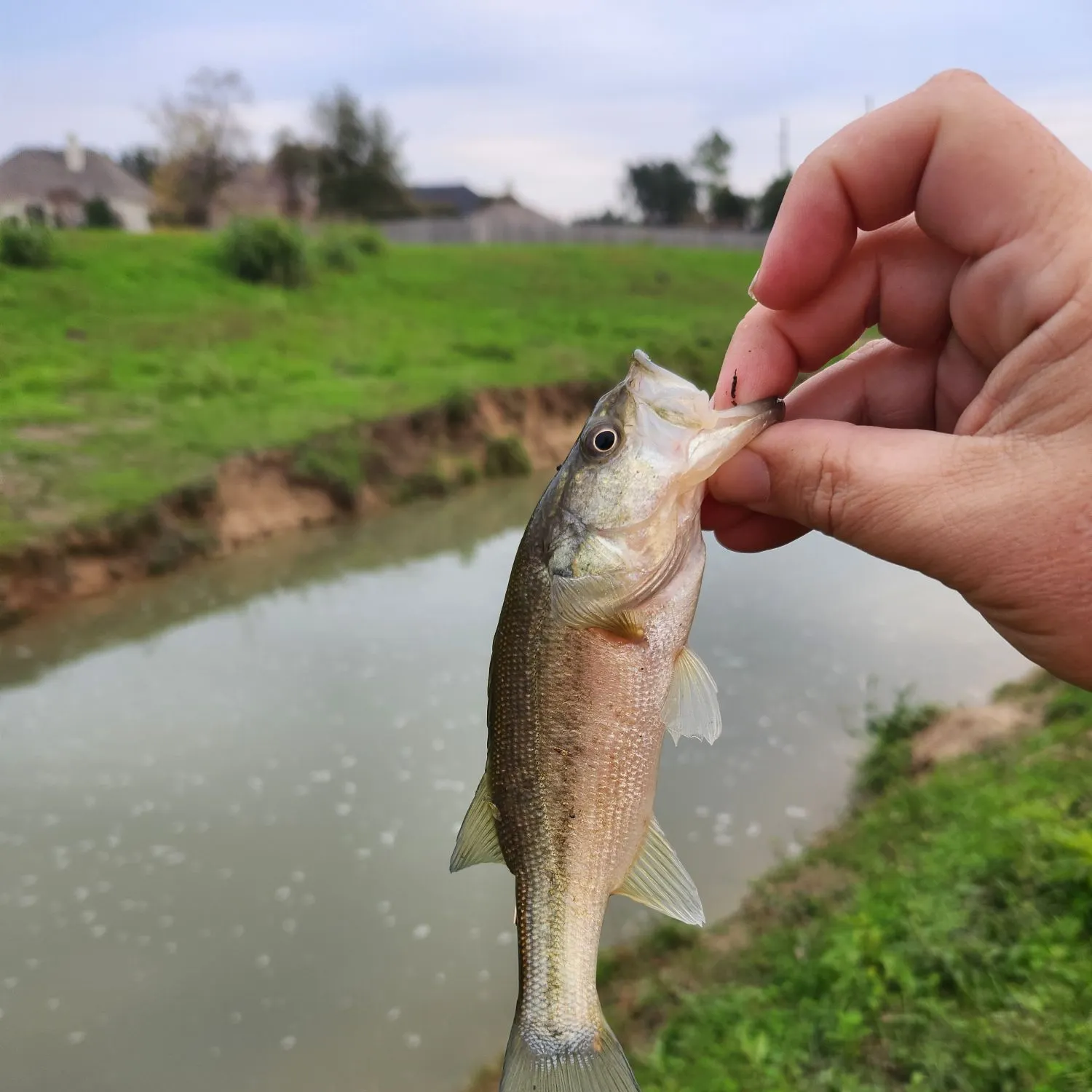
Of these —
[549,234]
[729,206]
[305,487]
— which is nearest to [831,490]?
[305,487]

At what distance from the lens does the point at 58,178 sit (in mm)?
47438

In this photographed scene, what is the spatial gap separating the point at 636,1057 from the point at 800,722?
167 inches

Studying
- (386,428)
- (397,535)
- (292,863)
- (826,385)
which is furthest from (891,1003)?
(386,428)

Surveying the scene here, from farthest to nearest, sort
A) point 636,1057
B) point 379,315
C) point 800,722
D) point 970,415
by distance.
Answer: point 379,315 < point 800,722 < point 636,1057 < point 970,415

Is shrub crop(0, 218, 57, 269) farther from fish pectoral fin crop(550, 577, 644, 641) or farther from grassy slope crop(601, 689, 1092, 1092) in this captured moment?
fish pectoral fin crop(550, 577, 644, 641)

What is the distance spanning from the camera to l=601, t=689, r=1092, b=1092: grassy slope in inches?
131

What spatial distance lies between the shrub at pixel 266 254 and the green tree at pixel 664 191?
39962mm

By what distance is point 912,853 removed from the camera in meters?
5.01

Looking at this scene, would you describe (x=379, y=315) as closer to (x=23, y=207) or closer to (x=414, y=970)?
(x=414, y=970)

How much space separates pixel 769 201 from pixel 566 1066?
Result: 138ft

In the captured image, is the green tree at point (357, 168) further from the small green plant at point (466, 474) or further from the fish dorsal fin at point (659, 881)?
the fish dorsal fin at point (659, 881)

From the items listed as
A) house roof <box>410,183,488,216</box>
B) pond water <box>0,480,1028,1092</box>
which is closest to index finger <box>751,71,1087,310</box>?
pond water <box>0,480,1028,1092</box>

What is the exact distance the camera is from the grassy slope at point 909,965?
10.9ft

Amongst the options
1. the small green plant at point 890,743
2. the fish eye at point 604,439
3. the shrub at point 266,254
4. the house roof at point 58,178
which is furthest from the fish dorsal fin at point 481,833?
the house roof at point 58,178
